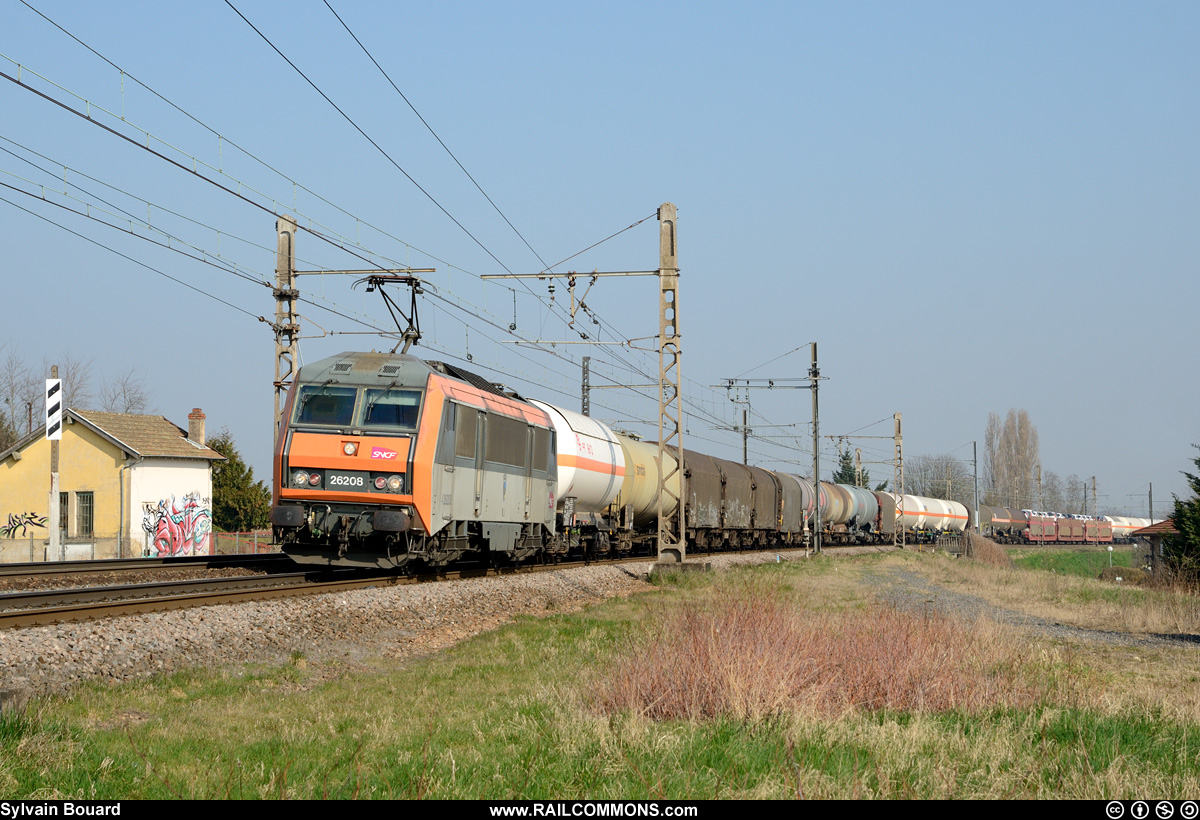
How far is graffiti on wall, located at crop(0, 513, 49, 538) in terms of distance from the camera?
124ft

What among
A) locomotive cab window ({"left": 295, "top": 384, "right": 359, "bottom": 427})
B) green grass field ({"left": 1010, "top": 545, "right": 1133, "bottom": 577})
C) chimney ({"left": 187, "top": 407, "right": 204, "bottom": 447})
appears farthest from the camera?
green grass field ({"left": 1010, "top": 545, "right": 1133, "bottom": 577})

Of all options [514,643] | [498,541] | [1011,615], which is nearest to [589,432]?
[498,541]

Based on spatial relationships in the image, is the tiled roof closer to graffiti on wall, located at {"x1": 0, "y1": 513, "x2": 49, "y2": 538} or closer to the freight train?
graffiti on wall, located at {"x1": 0, "y1": 513, "x2": 49, "y2": 538}

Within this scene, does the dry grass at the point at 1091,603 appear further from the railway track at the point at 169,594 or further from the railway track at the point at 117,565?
the railway track at the point at 117,565

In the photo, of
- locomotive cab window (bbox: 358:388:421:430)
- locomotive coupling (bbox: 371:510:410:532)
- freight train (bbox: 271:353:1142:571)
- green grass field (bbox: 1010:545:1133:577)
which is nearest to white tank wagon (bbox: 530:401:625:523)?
freight train (bbox: 271:353:1142:571)

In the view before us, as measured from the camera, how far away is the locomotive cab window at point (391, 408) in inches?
685

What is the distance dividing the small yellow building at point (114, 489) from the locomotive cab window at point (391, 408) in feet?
71.9

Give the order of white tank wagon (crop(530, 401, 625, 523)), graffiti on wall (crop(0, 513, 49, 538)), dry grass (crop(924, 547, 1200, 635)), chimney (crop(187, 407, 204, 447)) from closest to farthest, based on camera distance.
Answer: dry grass (crop(924, 547, 1200, 635)) < white tank wagon (crop(530, 401, 625, 523)) < graffiti on wall (crop(0, 513, 49, 538)) < chimney (crop(187, 407, 204, 447))

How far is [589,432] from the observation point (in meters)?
27.3

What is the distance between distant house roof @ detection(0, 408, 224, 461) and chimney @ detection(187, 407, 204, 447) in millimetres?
1876

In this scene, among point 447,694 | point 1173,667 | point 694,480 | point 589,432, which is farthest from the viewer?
point 694,480

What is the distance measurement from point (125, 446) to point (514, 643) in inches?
1080

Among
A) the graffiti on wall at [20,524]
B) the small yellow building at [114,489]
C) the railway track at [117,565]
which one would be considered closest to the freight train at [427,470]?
the railway track at [117,565]

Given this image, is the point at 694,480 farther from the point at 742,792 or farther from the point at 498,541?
the point at 742,792
